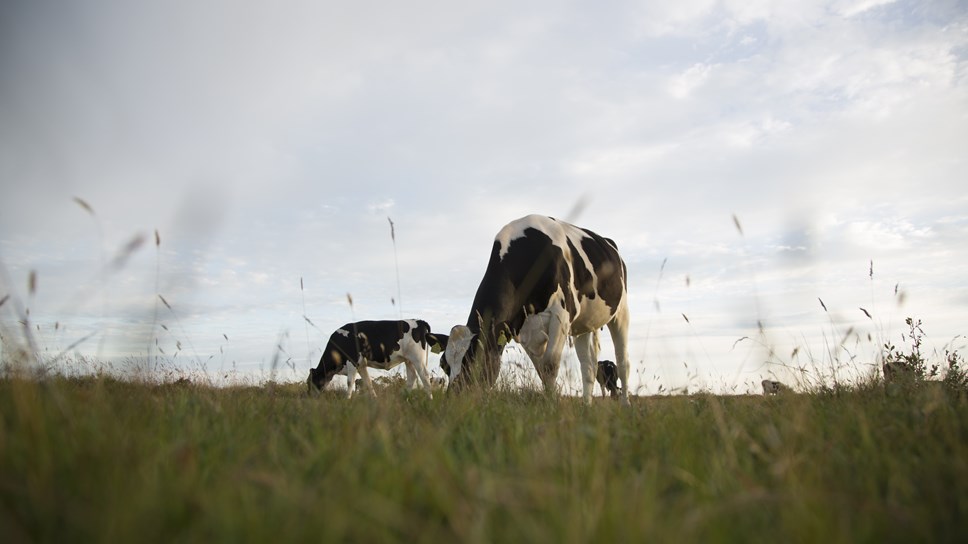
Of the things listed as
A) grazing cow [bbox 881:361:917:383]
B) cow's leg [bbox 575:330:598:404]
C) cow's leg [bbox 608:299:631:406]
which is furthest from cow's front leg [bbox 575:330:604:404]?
grazing cow [bbox 881:361:917:383]

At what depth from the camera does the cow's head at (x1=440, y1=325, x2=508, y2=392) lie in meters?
7.10

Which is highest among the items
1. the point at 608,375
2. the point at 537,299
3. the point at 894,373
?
the point at 537,299

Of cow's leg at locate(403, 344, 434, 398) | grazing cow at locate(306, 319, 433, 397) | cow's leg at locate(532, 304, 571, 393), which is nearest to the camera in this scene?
cow's leg at locate(532, 304, 571, 393)

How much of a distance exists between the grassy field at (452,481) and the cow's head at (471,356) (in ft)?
11.0

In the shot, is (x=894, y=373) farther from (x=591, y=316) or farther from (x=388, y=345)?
(x=388, y=345)

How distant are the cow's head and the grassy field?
3365 millimetres

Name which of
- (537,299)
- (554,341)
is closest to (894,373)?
(554,341)

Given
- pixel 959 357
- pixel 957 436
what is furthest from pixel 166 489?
pixel 959 357

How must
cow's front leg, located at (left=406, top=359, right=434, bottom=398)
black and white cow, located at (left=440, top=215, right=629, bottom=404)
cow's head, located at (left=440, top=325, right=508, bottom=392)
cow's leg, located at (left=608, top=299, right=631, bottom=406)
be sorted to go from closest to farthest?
1. cow's head, located at (left=440, top=325, right=508, bottom=392)
2. black and white cow, located at (left=440, top=215, right=629, bottom=404)
3. cow's leg, located at (left=608, top=299, right=631, bottom=406)
4. cow's front leg, located at (left=406, top=359, right=434, bottom=398)

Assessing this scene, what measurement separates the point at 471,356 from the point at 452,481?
17.9 feet

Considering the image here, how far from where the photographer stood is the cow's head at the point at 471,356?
7.10m

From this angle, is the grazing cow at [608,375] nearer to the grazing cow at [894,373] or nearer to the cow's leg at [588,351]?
the cow's leg at [588,351]

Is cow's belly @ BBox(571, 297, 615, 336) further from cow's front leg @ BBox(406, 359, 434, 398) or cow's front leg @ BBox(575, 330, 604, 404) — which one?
cow's front leg @ BBox(406, 359, 434, 398)

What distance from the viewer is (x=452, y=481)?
6.27 ft
